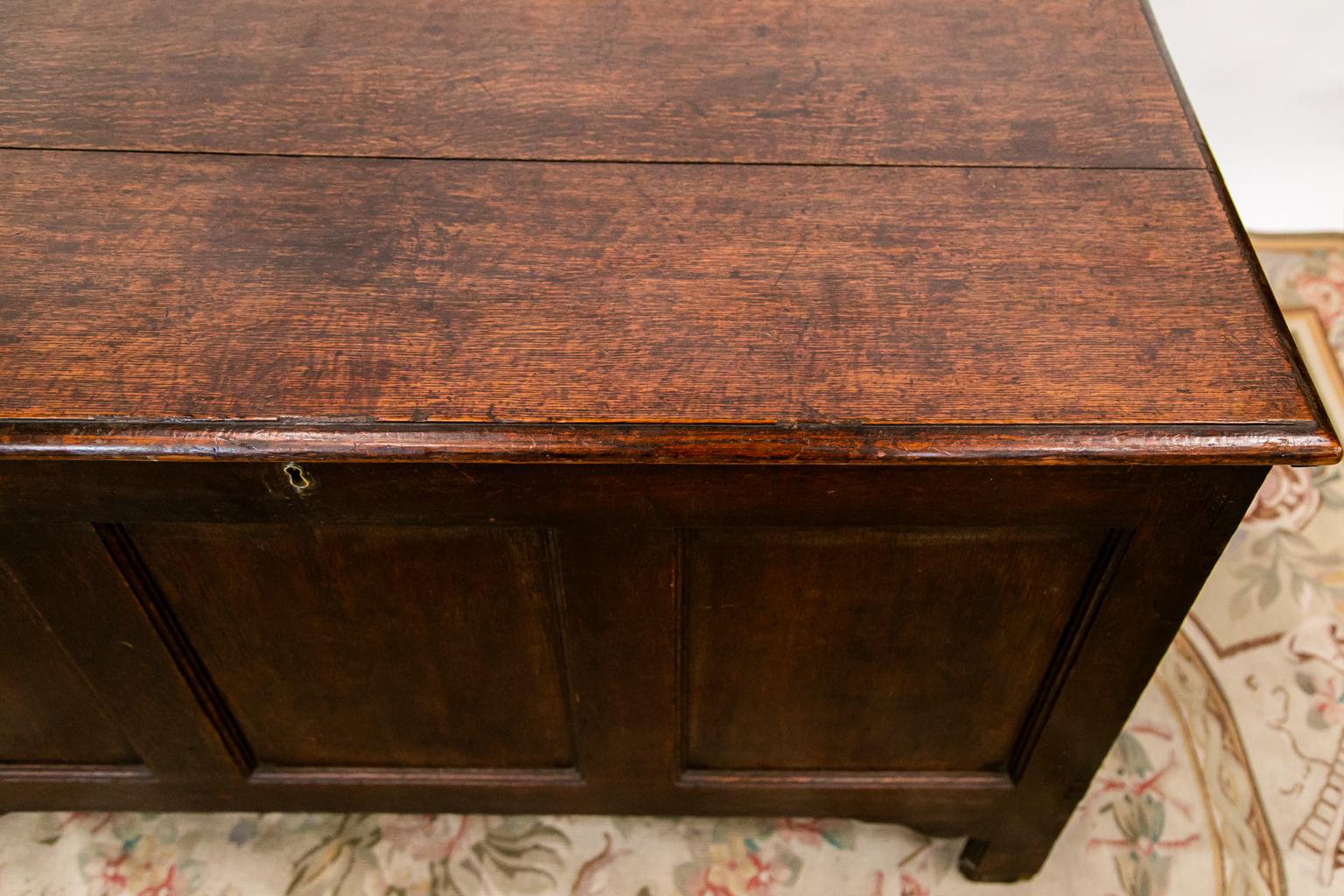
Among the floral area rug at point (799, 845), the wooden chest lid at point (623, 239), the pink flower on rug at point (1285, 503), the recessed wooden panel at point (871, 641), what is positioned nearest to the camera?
the wooden chest lid at point (623, 239)

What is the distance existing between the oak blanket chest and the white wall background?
2.40 ft

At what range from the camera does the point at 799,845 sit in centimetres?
104

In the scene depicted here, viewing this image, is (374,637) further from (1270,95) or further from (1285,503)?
(1270,95)

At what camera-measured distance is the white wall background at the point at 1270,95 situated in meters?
1.39

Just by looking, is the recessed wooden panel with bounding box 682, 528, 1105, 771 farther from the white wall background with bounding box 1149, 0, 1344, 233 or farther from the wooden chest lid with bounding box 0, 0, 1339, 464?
the white wall background with bounding box 1149, 0, 1344, 233

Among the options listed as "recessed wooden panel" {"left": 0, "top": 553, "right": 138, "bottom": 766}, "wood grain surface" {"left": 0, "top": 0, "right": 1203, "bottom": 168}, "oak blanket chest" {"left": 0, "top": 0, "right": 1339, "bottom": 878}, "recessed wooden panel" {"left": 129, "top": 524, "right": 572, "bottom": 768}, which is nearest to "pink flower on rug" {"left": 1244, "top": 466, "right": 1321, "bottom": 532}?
"oak blanket chest" {"left": 0, "top": 0, "right": 1339, "bottom": 878}

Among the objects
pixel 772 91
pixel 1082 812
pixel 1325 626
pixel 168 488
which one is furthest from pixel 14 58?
pixel 1325 626

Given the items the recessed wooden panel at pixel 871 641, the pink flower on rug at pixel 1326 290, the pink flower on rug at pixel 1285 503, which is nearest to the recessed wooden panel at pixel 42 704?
the recessed wooden panel at pixel 871 641

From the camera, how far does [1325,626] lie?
1.20 m

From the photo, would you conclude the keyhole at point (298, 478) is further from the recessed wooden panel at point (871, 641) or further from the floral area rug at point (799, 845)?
the floral area rug at point (799, 845)

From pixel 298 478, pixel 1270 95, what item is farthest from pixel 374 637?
pixel 1270 95

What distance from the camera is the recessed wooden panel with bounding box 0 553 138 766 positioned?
739 millimetres

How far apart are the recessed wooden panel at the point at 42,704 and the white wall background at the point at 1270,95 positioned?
4.80 ft

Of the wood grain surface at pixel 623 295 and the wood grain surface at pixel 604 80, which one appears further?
the wood grain surface at pixel 604 80
